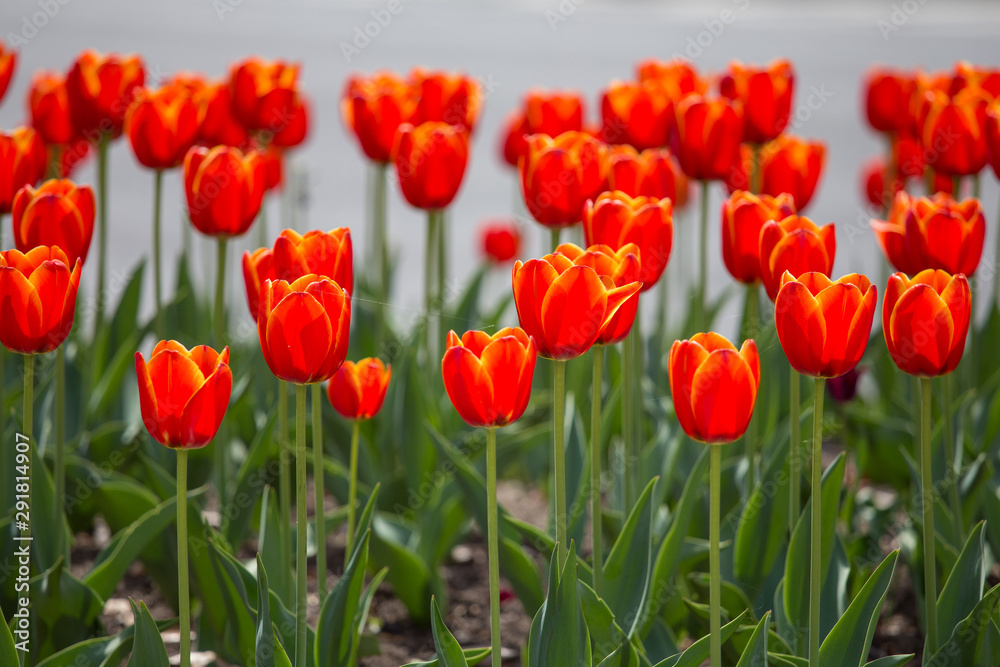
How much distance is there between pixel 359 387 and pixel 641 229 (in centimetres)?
44

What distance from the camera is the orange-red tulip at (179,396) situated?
1107 mm

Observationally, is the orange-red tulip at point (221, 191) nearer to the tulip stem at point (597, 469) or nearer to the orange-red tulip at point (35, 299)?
the orange-red tulip at point (35, 299)

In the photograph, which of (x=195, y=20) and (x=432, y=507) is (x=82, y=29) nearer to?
(x=195, y=20)

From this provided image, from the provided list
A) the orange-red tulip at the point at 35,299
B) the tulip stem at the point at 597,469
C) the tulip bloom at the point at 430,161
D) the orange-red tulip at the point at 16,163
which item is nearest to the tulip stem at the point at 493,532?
the tulip stem at the point at 597,469

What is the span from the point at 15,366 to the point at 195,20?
11.3m

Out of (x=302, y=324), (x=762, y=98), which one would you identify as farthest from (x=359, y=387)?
(x=762, y=98)

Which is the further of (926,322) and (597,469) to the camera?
(597,469)

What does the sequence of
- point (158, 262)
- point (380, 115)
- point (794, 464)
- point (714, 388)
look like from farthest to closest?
1. point (380, 115)
2. point (158, 262)
3. point (794, 464)
4. point (714, 388)

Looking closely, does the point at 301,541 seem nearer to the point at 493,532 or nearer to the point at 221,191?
the point at 493,532

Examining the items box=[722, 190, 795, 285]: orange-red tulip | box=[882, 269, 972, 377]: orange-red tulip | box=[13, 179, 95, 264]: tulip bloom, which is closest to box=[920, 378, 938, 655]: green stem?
box=[882, 269, 972, 377]: orange-red tulip

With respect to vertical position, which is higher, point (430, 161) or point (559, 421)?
point (430, 161)

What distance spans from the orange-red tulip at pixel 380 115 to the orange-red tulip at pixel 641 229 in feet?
2.67

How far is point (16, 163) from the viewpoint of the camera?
1.72 meters

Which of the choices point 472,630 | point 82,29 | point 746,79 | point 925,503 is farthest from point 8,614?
point 82,29
